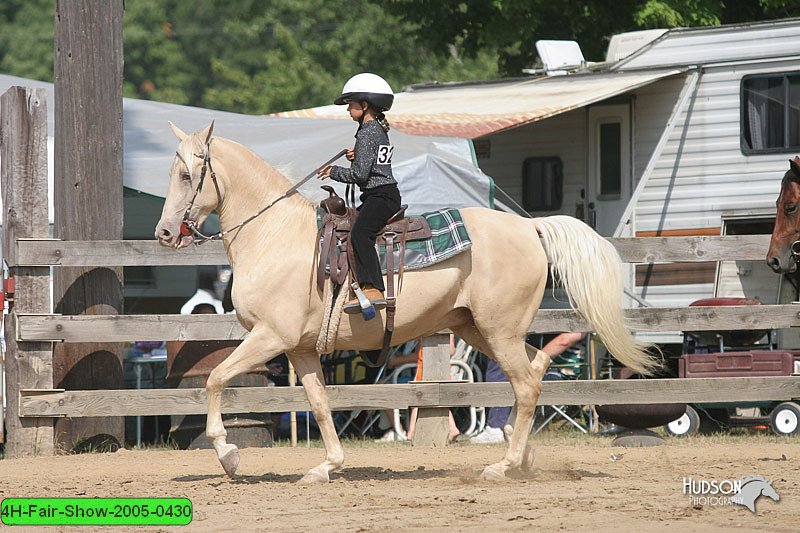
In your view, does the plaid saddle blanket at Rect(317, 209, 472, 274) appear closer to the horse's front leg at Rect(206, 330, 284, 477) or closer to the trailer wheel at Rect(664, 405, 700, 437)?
the horse's front leg at Rect(206, 330, 284, 477)

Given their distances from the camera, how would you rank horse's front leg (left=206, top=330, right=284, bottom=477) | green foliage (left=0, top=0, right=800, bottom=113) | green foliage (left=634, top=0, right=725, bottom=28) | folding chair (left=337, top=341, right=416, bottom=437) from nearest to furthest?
horse's front leg (left=206, top=330, right=284, bottom=477) → folding chair (left=337, top=341, right=416, bottom=437) → green foliage (left=634, top=0, right=725, bottom=28) → green foliage (left=0, top=0, right=800, bottom=113)

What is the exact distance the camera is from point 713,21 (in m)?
20.8

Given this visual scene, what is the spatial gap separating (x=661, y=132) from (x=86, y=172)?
26.6ft

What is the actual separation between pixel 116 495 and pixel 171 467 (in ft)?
6.36

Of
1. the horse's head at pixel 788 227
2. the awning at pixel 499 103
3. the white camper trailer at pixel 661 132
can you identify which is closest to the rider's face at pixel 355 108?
the horse's head at pixel 788 227

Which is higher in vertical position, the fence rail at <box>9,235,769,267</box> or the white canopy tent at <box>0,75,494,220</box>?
the white canopy tent at <box>0,75,494,220</box>

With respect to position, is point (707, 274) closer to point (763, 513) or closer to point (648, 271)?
point (648, 271)

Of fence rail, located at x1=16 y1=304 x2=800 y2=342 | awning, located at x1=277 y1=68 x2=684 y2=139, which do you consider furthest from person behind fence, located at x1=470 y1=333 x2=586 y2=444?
awning, located at x1=277 y1=68 x2=684 y2=139

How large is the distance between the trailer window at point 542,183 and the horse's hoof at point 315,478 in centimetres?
938

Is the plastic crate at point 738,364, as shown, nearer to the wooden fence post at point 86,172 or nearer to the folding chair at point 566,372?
the folding chair at point 566,372

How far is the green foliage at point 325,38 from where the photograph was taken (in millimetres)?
21922

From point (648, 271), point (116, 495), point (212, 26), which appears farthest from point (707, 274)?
point (212, 26)

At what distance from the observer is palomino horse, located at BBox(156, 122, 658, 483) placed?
8039 millimetres

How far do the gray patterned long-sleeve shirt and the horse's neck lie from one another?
485 millimetres
